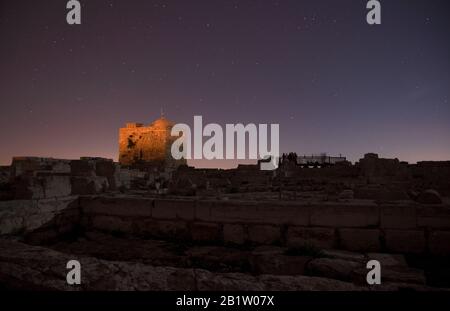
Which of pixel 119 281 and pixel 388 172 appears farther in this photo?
pixel 388 172

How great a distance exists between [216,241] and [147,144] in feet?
107

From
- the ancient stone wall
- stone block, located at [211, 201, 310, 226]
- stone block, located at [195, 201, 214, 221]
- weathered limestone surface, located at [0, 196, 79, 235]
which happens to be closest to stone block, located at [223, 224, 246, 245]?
the ancient stone wall

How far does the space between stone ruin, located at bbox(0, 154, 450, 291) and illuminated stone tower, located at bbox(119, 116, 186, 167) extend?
1161 inches

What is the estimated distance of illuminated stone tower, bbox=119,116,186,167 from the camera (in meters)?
35.8

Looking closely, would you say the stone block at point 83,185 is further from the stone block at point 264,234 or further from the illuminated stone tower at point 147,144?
the illuminated stone tower at point 147,144

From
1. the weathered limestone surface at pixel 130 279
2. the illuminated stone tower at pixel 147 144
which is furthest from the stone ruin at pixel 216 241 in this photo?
the illuminated stone tower at pixel 147 144

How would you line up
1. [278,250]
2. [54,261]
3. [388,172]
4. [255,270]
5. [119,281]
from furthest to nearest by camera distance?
1. [388,172]
2. [278,250]
3. [255,270]
4. [54,261]
5. [119,281]

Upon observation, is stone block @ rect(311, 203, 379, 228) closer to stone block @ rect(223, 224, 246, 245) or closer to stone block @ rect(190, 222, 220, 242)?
stone block @ rect(223, 224, 246, 245)

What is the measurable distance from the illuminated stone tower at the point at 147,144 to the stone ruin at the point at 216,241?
29.5 meters

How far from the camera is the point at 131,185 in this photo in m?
12.9

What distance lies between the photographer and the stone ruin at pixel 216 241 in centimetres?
254
